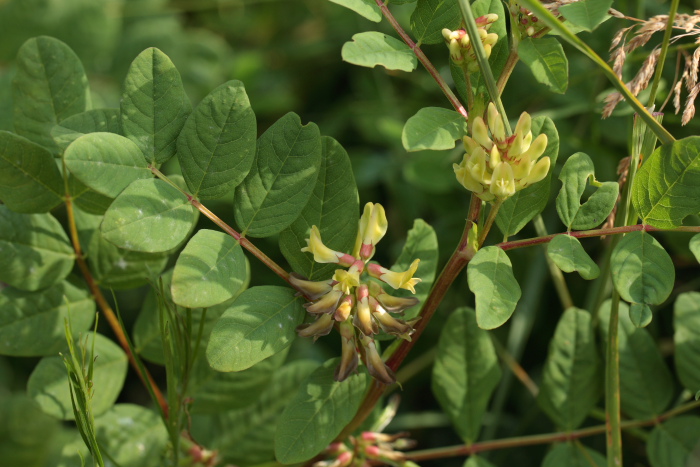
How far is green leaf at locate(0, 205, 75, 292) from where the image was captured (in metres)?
1.18

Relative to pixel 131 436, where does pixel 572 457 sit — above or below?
below

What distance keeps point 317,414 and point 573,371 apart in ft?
1.75

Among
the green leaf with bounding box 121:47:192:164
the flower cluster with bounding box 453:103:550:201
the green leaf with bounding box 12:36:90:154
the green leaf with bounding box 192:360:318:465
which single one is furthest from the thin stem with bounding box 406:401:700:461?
the green leaf with bounding box 12:36:90:154

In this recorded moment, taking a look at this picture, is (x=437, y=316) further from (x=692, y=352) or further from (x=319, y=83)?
(x=319, y=83)

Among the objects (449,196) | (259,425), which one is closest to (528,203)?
(259,425)

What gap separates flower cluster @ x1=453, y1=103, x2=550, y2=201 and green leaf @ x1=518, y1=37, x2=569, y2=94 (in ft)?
0.35

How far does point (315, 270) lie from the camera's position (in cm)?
112

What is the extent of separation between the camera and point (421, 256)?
1157mm

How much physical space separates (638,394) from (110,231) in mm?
988

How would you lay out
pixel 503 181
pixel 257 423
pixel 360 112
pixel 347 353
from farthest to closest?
1. pixel 360 112
2. pixel 257 423
3. pixel 347 353
4. pixel 503 181

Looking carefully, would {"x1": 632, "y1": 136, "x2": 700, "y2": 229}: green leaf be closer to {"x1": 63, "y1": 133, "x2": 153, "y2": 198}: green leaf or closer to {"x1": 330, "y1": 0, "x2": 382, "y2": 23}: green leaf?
{"x1": 330, "y1": 0, "x2": 382, "y2": 23}: green leaf

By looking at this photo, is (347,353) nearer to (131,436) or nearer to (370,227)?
(370,227)

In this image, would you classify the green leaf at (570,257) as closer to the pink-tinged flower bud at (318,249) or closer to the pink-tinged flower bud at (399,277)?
the pink-tinged flower bud at (399,277)

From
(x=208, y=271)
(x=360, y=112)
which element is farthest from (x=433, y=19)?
(x=360, y=112)
